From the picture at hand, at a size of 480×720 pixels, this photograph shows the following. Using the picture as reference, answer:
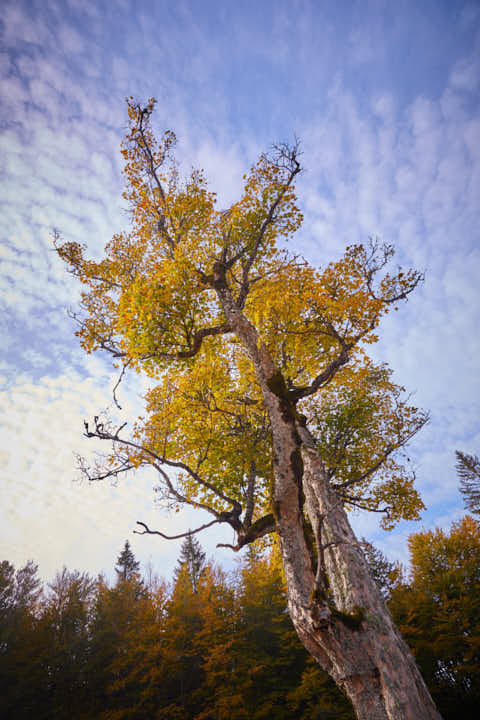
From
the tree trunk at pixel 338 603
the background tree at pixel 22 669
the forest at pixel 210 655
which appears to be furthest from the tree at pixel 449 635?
the background tree at pixel 22 669

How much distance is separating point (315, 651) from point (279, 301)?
297 inches

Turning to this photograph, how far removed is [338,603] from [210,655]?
1375cm

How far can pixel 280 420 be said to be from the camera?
516cm

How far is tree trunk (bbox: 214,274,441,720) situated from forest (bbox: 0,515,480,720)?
21.1 feet

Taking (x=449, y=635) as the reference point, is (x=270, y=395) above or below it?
above

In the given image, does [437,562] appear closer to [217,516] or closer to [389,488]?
[389,488]

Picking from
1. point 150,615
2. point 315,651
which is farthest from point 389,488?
point 150,615

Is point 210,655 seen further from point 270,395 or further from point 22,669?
point 270,395

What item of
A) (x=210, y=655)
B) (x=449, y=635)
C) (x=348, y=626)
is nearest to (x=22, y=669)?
(x=210, y=655)

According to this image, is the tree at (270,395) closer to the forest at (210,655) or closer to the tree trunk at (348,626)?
the tree trunk at (348,626)

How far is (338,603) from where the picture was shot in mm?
4273

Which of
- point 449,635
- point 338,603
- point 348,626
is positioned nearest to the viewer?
point 348,626

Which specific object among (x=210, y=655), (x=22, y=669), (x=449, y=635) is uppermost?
(x=22, y=669)

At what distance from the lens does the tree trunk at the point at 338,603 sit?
3070 mm
